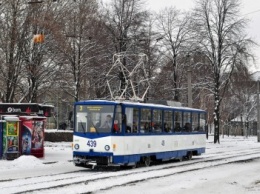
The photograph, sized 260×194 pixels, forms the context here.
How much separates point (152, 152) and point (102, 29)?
21812 mm

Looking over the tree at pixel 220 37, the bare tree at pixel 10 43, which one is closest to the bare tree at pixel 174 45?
the tree at pixel 220 37

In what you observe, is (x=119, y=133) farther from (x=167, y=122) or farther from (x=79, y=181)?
(x=167, y=122)

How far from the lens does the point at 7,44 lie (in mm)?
31312

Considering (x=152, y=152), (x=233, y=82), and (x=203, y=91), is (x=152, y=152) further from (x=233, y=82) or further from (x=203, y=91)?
(x=203, y=91)

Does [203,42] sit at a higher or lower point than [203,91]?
higher

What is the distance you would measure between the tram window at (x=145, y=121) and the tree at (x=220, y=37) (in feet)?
82.8

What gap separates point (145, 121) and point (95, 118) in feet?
8.86

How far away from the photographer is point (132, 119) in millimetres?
20219

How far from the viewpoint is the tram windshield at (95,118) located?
19.2 meters

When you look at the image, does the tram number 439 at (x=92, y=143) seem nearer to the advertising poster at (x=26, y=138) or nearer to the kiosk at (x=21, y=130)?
the kiosk at (x=21, y=130)

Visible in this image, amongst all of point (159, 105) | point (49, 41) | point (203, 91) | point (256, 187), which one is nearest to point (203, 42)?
point (203, 91)

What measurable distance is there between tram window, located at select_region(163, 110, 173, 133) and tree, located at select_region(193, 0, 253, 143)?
23021 mm

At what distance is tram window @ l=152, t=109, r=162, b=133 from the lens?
22.1 m

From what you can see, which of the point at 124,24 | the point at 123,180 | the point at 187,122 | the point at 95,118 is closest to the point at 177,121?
the point at 187,122
